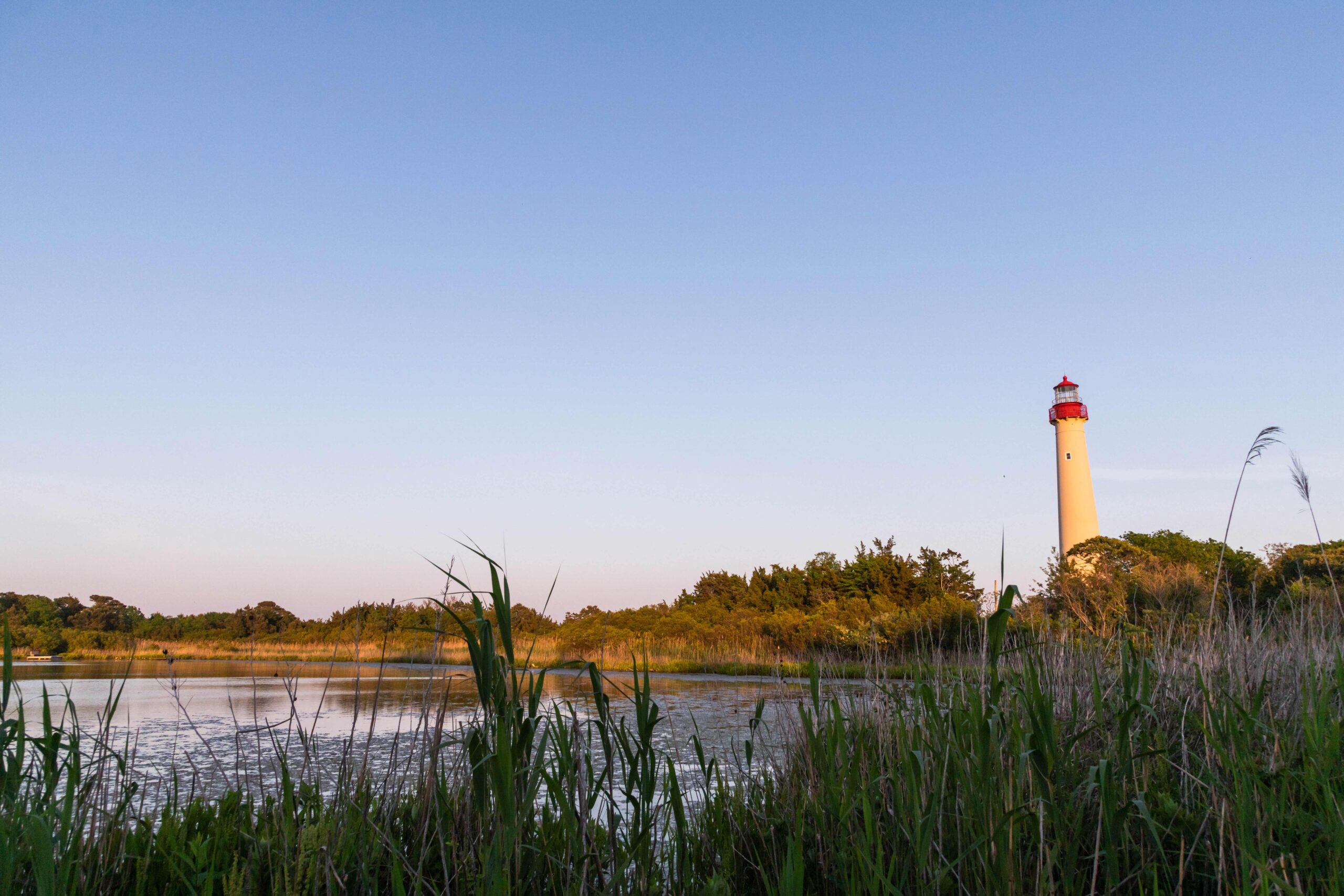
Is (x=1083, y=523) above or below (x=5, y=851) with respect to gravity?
above

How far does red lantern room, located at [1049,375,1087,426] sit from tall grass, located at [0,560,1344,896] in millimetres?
25210

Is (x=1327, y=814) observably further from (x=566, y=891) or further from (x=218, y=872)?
(x=218, y=872)

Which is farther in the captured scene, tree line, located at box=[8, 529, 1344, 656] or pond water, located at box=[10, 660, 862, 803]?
tree line, located at box=[8, 529, 1344, 656]

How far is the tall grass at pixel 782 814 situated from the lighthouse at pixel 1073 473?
79.3ft

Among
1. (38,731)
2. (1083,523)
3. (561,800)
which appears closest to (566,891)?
(561,800)

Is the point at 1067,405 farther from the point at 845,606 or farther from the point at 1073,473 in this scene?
the point at 845,606

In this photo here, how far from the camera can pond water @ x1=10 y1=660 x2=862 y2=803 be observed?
305 centimetres

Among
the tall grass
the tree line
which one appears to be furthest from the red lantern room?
the tall grass

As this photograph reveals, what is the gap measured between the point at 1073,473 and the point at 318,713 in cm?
2715

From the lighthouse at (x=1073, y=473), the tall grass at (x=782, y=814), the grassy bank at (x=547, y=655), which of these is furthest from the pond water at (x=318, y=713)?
the lighthouse at (x=1073, y=473)

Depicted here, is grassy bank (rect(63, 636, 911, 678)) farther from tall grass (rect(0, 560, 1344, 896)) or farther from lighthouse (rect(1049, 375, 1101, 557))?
lighthouse (rect(1049, 375, 1101, 557))

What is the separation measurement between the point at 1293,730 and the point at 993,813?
195 cm

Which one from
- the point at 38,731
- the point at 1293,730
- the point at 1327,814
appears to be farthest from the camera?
the point at 38,731

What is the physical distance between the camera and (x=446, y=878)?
85.0 inches
